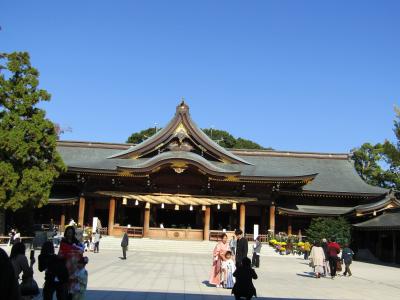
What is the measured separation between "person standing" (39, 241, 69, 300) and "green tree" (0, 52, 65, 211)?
1724cm

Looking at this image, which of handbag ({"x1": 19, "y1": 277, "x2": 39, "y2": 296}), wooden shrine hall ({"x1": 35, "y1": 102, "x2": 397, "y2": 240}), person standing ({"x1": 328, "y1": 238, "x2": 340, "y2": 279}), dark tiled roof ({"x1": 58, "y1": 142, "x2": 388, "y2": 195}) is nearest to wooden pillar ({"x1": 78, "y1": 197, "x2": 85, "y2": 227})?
wooden shrine hall ({"x1": 35, "y1": 102, "x2": 397, "y2": 240})

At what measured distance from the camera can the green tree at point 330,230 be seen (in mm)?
29953

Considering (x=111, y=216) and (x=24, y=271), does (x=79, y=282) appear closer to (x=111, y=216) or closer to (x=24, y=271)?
(x=24, y=271)

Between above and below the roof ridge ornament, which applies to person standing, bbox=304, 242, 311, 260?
below

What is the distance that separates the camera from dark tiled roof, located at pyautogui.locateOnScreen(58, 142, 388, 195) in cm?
3606

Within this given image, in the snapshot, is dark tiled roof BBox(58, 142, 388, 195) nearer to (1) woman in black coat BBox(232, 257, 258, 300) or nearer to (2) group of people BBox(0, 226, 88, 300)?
(1) woman in black coat BBox(232, 257, 258, 300)

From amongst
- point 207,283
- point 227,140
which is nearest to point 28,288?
point 207,283

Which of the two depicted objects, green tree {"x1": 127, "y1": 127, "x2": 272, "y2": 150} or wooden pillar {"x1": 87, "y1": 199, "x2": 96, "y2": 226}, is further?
green tree {"x1": 127, "y1": 127, "x2": 272, "y2": 150}

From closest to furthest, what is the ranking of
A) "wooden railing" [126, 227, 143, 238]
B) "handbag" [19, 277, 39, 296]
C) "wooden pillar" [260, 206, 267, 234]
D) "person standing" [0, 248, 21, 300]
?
1. "person standing" [0, 248, 21, 300]
2. "handbag" [19, 277, 39, 296]
3. "wooden railing" [126, 227, 143, 238]
4. "wooden pillar" [260, 206, 267, 234]

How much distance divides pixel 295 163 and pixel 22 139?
25.2 m

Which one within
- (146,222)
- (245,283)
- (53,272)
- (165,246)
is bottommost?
(165,246)

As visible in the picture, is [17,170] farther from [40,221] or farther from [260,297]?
[260,297]

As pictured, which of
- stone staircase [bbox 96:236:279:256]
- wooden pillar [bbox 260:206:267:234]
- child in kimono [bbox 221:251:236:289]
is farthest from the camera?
wooden pillar [bbox 260:206:267:234]

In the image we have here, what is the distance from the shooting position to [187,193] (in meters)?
33.3
